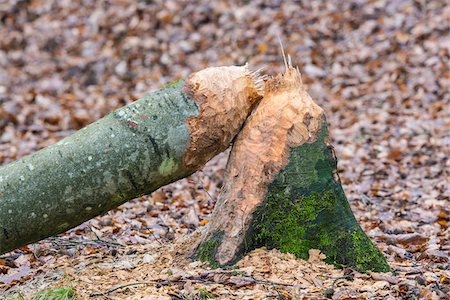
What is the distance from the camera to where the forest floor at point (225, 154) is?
3.47 meters

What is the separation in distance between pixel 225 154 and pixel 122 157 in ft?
13.0

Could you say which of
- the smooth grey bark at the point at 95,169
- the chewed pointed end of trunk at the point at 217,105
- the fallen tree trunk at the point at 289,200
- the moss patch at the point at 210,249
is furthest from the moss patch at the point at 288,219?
the smooth grey bark at the point at 95,169

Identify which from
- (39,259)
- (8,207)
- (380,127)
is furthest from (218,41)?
(8,207)

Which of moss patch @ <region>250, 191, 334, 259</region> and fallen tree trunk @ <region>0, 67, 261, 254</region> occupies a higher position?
fallen tree trunk @ <region>0, 67, 261, 254</region>

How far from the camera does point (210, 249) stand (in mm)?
3564

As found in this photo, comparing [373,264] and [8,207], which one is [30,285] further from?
[373,264]

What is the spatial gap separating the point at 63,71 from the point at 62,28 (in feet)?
3.81

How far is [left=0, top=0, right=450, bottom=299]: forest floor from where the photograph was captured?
347cm

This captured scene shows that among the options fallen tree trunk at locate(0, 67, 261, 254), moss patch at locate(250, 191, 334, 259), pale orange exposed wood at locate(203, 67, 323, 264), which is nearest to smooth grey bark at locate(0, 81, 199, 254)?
fallen tree trunk at locate(0, 67, 261, 254)

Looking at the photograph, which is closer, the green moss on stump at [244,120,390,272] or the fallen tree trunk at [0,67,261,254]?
the fallen tree trunk at [0,67,261,254]

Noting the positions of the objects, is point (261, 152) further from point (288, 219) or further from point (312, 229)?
point (312, 229)

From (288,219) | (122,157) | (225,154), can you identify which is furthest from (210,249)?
(225,154)

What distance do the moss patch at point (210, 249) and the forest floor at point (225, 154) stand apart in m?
0.07

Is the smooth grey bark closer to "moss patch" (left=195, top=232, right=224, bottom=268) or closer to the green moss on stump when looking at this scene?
"moss patch" (left=195, top=232, right=224, bottom=268)
